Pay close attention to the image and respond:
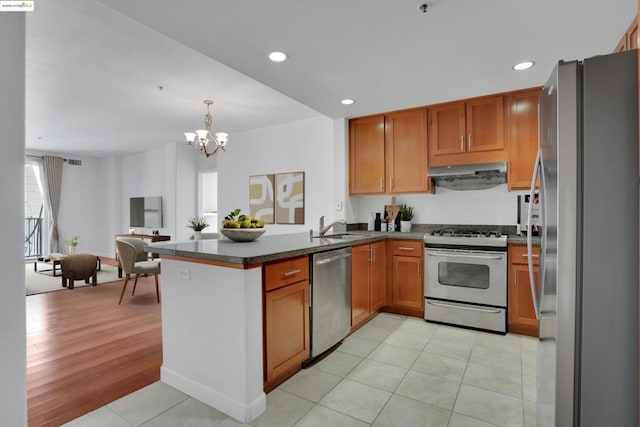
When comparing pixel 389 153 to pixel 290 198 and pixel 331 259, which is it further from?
pixel 331 259

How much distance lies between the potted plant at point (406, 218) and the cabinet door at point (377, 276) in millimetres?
496

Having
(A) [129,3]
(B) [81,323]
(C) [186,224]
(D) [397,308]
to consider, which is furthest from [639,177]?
(C) [186,224]

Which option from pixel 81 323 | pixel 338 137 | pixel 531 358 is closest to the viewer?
pixel 531 358

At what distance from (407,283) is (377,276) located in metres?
0.35

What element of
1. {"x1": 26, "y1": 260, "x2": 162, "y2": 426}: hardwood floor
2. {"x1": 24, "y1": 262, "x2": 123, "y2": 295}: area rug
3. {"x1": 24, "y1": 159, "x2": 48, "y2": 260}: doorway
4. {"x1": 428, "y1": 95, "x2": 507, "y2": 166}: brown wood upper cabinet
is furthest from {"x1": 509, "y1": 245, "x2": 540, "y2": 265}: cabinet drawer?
{"x1": 24, "y1": 159, "x2": 48, "y2": 260}: doorway

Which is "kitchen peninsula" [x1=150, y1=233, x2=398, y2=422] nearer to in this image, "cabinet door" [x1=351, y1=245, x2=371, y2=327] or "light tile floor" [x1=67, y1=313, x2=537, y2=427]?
"light tile floor" [x1=67, y1=313, x2=537, y2=427]

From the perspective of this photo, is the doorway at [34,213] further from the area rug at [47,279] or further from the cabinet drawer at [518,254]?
the cabinet drawer at [518,254]

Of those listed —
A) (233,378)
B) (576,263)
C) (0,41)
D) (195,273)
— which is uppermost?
(0,41)

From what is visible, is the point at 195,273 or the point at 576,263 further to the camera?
the point at 195,273

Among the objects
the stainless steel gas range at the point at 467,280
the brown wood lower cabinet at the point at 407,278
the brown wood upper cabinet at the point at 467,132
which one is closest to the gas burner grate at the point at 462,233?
the stainless steel gas range at the point at 467,280

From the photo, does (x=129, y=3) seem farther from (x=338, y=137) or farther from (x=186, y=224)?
(x=186, y=224)

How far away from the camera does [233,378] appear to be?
189cm

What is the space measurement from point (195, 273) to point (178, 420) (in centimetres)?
82

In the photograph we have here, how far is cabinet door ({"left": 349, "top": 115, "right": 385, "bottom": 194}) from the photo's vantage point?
4.04 metres
